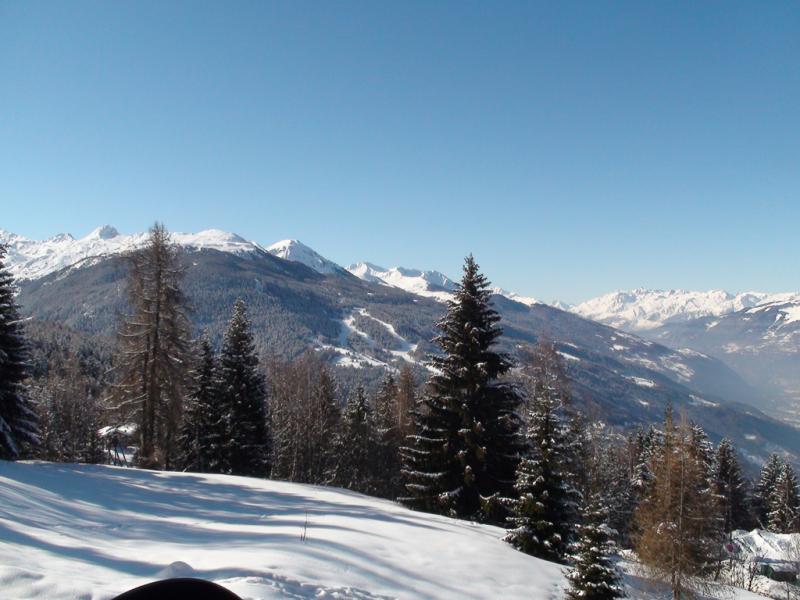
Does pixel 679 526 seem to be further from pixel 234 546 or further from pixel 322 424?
pixel 322 424

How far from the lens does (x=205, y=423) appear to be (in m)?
29.9

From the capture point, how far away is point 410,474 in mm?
18719

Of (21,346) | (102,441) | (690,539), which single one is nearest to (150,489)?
(21,346)

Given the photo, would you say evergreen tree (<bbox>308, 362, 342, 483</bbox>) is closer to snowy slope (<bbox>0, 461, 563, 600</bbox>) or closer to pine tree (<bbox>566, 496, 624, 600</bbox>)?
snowy slope (<bbox>0, 461, 563, 600</bbox>)

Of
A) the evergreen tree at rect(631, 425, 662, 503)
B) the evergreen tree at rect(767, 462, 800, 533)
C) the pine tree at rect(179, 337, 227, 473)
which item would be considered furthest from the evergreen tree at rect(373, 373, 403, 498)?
the evergreen tree at rect(767, 462, 800, 533)

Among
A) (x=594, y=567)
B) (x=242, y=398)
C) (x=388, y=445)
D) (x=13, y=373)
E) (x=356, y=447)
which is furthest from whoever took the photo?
(x=388, y=445)

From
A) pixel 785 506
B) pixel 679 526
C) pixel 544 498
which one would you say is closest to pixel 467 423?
pixel 544 498

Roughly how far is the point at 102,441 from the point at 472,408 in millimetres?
46818

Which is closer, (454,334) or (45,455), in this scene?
(454,334)

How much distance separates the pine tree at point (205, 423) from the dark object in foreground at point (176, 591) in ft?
94.4

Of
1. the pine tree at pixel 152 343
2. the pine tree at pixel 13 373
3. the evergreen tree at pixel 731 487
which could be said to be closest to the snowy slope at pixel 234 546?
the pine tree at pixel 152 343

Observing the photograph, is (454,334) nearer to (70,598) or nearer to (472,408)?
(472,408)

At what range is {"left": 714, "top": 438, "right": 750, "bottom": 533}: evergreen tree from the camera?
1810 inches

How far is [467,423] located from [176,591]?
1661 centimetres
